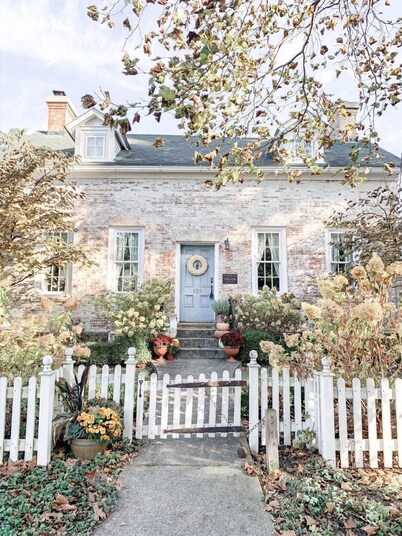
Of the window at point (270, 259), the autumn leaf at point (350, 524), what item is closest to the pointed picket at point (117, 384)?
the autumn leaf at point (350, 524)

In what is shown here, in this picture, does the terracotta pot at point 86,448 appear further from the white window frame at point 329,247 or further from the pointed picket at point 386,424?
the white window frame at point 329,247

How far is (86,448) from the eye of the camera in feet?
13.2

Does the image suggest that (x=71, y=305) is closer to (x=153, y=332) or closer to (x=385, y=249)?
(x=153, y=332)

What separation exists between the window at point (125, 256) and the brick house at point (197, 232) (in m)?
0.03

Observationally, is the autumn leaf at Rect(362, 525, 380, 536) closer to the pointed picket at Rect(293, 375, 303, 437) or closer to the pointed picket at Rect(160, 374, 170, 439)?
the pointed picket at Rect(293, 375, 303, 437)

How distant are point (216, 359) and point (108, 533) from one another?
613 centimetres

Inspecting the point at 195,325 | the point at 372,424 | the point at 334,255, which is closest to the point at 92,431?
the point at 372,424

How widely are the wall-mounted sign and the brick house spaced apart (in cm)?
3

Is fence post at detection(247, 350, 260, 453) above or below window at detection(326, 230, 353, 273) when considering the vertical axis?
below

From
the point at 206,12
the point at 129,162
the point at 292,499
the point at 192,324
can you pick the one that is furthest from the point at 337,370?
the point at 129,162

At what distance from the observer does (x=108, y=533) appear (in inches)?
110

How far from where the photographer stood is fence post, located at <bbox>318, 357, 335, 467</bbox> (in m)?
3.94

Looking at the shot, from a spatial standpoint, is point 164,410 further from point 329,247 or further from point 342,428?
point 329,247

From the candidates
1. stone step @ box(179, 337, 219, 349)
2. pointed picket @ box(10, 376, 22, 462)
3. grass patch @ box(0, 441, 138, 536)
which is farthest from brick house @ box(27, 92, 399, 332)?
grass patch @ box(0, 441, 138, 536)
